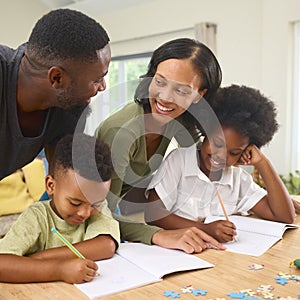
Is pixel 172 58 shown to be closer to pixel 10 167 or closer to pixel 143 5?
pixel 10 167

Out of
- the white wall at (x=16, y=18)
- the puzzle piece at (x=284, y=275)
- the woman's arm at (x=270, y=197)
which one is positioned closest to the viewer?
the puzzle piece at (x=284, y=275)

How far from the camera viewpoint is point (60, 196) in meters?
1.15

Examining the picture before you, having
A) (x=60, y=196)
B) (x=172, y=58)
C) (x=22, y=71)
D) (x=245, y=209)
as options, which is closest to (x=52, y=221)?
(x=60, y=196)

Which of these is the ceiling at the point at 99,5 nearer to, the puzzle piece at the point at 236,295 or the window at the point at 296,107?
the window at the point at 296,107

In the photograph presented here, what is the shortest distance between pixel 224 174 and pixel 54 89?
76 centimetres

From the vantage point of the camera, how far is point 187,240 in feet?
3.96

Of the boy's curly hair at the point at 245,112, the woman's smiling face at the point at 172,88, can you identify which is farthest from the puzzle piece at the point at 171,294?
the boy's curly hair at the point at 245,112

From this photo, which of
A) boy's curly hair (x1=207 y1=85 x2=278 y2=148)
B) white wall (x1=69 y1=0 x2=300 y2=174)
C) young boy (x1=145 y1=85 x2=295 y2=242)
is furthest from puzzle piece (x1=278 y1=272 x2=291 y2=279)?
white wall (x1=69 y1=0 x2=300 y2=174)

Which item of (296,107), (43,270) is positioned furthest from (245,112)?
(296,107)

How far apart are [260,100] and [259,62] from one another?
262 centimetres

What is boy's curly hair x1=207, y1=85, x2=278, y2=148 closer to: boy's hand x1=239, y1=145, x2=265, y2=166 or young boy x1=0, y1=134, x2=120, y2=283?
boy's hand x1=239, y1=145, x2=265, y2=166

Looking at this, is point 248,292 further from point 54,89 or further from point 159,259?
point 54,89

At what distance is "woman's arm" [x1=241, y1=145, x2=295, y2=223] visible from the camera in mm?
1544

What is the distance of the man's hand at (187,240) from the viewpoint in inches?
46.9
